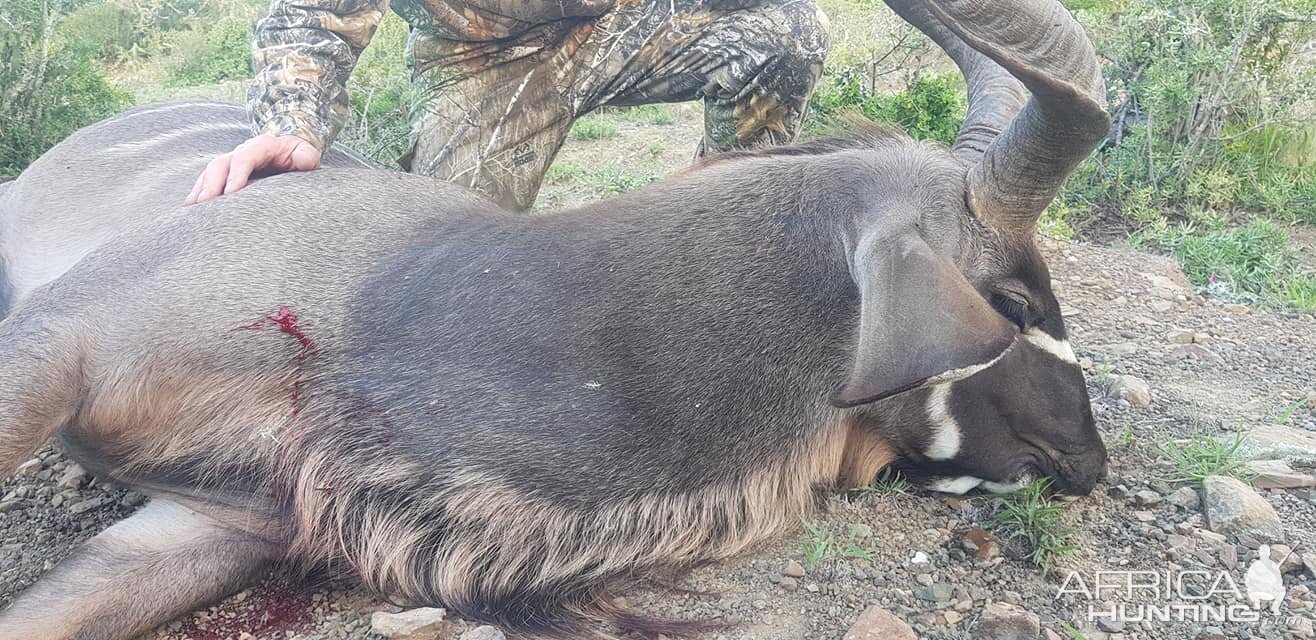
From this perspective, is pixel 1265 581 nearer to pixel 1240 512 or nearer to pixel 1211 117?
pixel 1240 512

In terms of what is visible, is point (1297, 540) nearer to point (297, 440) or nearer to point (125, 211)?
point (297, 440)

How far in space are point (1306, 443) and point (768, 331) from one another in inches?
72.7

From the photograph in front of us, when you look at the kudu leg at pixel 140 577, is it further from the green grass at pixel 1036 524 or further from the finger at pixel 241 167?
the green grass at pixel 1036 524

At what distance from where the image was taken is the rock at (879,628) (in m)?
2.56

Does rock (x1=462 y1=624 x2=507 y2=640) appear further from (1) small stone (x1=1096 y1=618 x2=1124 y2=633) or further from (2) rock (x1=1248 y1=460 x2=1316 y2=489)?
(2) rock (x1=1248 y1=460 x2=1316 y2=489)

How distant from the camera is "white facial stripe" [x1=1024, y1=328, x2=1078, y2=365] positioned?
9.80ft

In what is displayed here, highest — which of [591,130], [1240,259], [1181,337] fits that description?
[1181,337]

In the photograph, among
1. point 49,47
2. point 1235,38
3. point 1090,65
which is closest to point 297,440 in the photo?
point 1090,65

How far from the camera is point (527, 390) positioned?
281 cm

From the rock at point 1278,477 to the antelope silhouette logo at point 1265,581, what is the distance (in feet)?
1.39

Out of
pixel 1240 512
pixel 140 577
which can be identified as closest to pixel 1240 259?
pixel 1240 512

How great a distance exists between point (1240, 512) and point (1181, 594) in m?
0.38

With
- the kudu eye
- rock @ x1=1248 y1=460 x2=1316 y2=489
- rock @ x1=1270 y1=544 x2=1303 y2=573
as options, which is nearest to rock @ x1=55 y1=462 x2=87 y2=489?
the kudu eye

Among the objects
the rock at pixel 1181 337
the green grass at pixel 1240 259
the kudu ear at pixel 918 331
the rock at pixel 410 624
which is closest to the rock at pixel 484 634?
the rock at pixel 410 624
